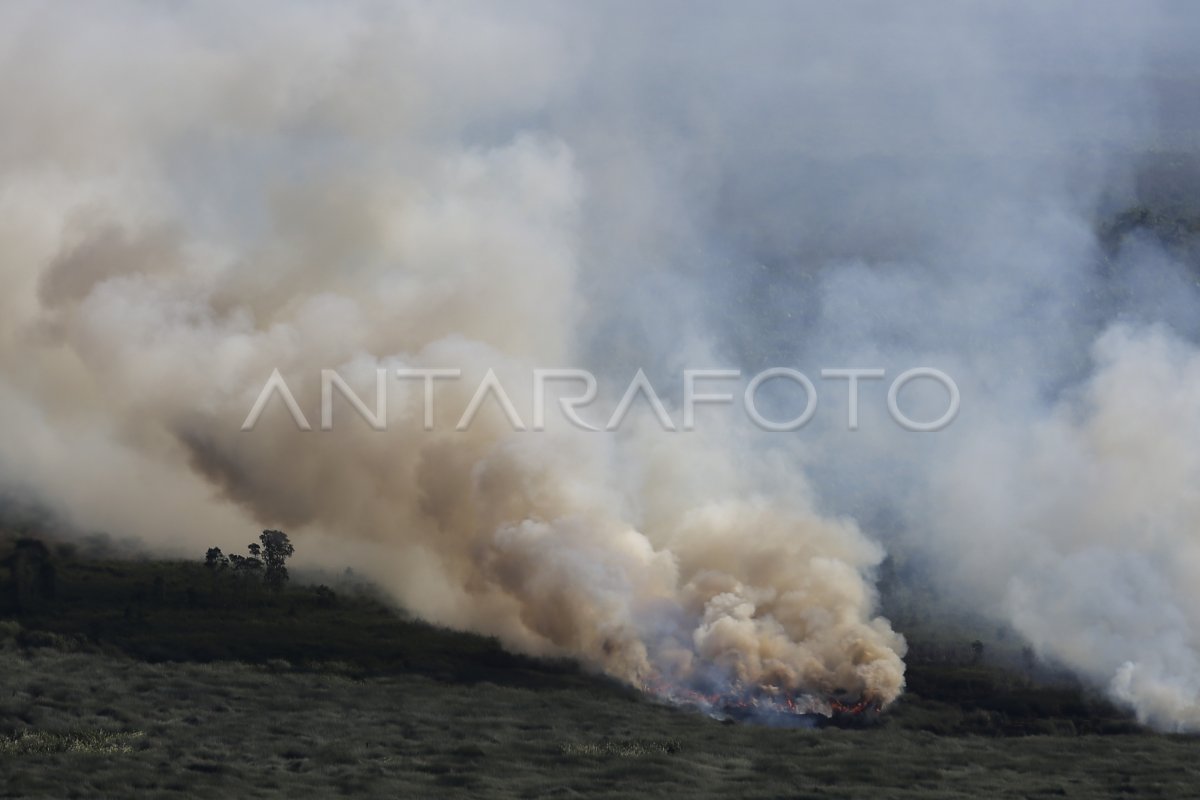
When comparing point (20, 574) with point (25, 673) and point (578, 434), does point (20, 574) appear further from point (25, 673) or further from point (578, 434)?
point (578, 434)

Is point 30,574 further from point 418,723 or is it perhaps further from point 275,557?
point 418,723

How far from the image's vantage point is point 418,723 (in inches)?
2970

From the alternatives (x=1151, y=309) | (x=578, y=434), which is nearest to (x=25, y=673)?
(x=578, y=434)

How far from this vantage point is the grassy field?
65.4 m

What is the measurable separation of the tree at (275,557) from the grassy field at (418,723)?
1.36 meters

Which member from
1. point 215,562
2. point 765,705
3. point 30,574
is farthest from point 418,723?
point 30,574

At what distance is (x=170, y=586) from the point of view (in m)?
98.6

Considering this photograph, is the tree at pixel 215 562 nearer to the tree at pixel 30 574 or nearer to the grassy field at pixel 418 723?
the grassy field at pixel 418 723

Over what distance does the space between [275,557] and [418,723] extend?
1106 inches

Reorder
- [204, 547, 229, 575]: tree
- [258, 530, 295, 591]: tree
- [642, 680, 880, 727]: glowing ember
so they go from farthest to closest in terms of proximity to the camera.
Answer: [204, 547, 229, 575]: tree, [258, 530, 295, 591]: tree, [642, 680, 880, 727]: glowing ember

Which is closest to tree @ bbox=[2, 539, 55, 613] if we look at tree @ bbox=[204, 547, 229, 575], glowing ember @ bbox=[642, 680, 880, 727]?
tree @ bbox=[204, 547, 229, 575]

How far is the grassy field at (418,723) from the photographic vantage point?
65375 millimetres

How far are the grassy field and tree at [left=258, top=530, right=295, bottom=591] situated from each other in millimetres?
1360

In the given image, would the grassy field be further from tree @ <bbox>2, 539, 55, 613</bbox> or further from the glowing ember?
the glowing ember
